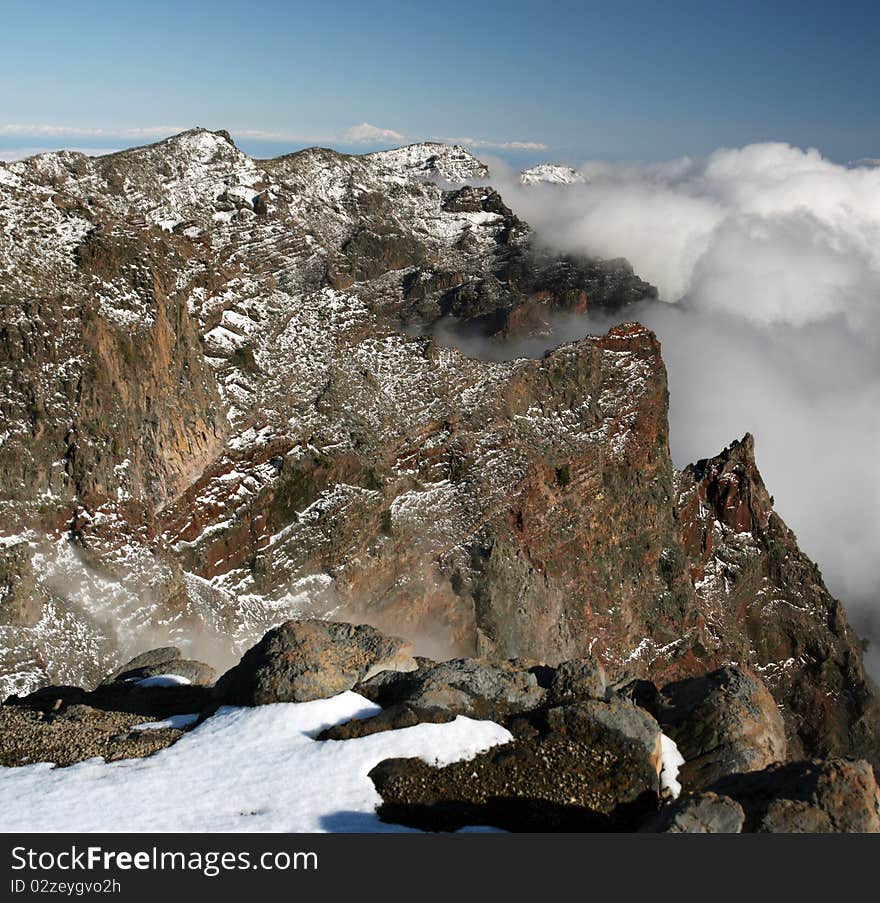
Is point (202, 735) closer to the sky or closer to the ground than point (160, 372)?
closer to the ground

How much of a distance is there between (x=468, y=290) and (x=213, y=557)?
66534 mm

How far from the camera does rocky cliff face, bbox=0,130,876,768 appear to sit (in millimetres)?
47062

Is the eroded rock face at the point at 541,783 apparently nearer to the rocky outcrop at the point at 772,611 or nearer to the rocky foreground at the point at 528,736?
the rocky foreground at the point at 528,736

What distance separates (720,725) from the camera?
25.4 m

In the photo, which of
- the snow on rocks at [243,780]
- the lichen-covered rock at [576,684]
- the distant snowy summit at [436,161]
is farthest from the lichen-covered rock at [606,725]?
the distant snowy summit at [436,161]

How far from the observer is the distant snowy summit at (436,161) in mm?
151125

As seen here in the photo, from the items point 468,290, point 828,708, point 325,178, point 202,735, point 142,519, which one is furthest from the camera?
point 325,178

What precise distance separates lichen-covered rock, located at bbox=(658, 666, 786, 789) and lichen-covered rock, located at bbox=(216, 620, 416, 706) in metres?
8.97

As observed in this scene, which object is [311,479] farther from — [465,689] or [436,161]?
[436,161]

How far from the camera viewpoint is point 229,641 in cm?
5019

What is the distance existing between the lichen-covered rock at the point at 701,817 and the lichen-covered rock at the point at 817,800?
2.87 feet
